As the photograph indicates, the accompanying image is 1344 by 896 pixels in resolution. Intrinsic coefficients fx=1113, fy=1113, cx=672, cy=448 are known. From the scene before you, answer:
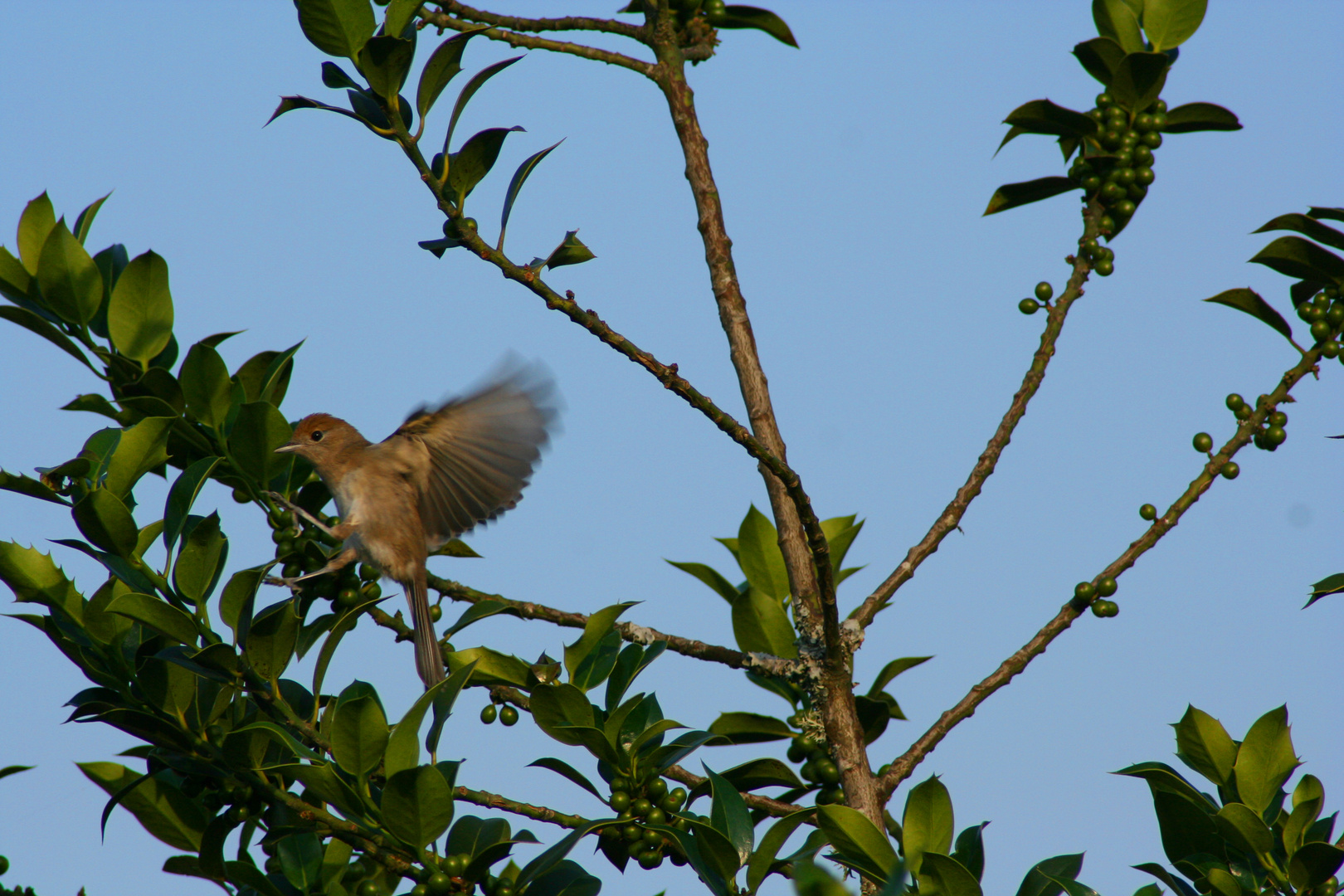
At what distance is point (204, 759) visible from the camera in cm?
270

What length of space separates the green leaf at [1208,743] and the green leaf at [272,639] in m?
2.27

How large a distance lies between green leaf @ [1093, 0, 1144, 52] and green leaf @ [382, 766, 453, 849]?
10.2 feet

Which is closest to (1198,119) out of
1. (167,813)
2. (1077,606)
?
(1077,606)

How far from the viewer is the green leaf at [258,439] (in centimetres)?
288

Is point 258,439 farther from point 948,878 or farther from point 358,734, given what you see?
point 948,878

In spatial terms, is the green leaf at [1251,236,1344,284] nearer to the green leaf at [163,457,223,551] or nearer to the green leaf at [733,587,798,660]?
the green leaf at [733,587,798,660]

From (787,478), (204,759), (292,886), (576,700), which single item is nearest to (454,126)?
(787,478)

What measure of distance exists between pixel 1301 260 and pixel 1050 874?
2019 millimetres

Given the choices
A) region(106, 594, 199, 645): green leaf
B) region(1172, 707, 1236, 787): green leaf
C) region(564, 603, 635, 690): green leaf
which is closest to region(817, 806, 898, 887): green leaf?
region(564, 603, 635, 690): green leaf

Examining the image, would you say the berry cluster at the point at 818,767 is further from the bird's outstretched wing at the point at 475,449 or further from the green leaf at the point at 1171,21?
Answer: the green leaf at the point at 1171,21

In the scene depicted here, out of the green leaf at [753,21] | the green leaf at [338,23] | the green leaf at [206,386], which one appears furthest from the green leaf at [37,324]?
the green leaf at [753,21]

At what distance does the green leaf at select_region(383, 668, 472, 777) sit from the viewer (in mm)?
2498

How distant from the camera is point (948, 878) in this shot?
231 centimetres

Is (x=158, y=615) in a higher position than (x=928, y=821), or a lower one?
higher
